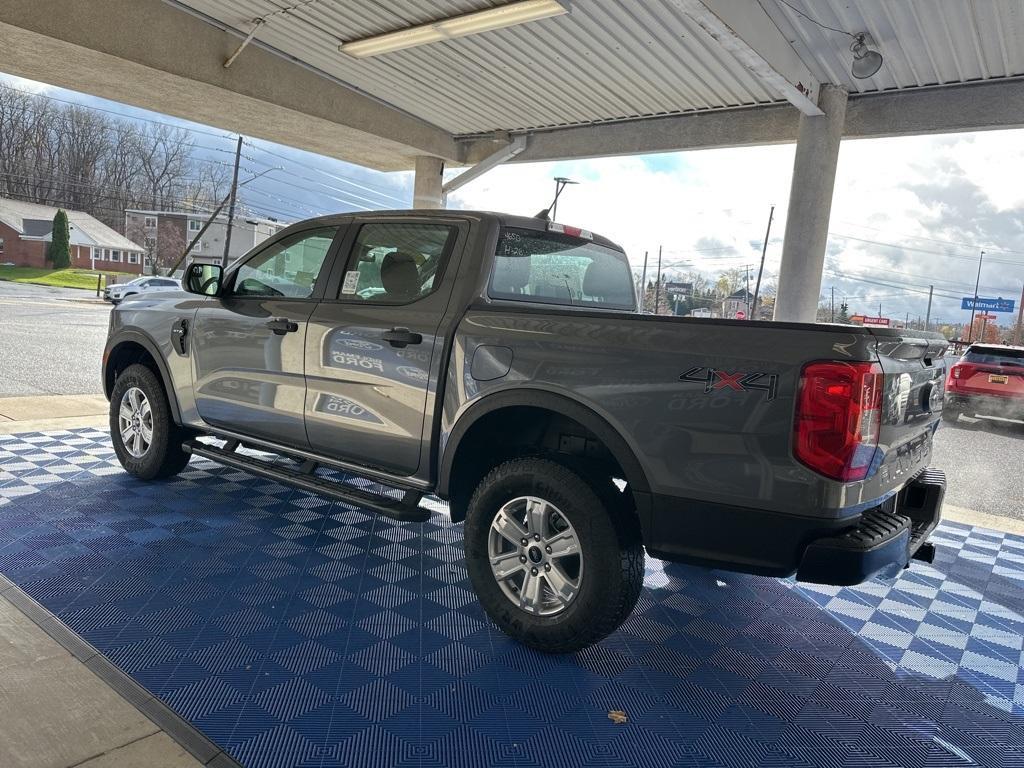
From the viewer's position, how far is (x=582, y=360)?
281 centimetres

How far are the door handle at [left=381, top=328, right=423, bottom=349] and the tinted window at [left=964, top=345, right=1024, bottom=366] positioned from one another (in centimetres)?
1222

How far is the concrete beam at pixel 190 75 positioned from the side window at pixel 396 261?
5963 mm

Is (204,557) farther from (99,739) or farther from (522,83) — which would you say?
(522,83)

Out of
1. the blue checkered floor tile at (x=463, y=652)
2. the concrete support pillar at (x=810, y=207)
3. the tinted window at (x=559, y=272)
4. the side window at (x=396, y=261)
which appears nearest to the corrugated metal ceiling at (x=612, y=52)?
the concrete support pillar at (x=810, y=207)

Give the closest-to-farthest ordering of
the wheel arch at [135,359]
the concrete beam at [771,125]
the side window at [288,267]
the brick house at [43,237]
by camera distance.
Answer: the side window at [288,267] → the wheel arch at [135,359] → the concrete beam at [771,125] → the brick house at [43,237]

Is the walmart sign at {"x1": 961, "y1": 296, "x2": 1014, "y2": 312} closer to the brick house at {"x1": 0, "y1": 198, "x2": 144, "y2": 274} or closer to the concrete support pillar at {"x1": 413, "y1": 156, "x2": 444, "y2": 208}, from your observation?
the concrete support pillar at {"x1": 413, "y1": 156, "x2": 444, "y2": 208}

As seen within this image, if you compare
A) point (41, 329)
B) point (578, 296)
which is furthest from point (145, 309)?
point (41, 329)

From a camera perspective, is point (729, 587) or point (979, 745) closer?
point (979, 745)

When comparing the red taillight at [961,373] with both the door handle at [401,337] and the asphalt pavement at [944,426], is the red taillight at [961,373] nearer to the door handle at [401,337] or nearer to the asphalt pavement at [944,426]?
the asphalt pavement at [944,426]

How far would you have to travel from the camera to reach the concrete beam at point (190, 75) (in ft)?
24.9

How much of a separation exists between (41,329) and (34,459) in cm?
1298

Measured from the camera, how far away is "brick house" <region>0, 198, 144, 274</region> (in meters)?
46.7

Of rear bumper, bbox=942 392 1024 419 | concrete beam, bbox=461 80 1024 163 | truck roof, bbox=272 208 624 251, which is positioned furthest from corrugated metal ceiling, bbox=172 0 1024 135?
rear bumper, bbox=942 392 1024 419

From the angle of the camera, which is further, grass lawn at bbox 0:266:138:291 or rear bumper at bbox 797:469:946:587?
grass lawn at bbox 0:266:138:291
